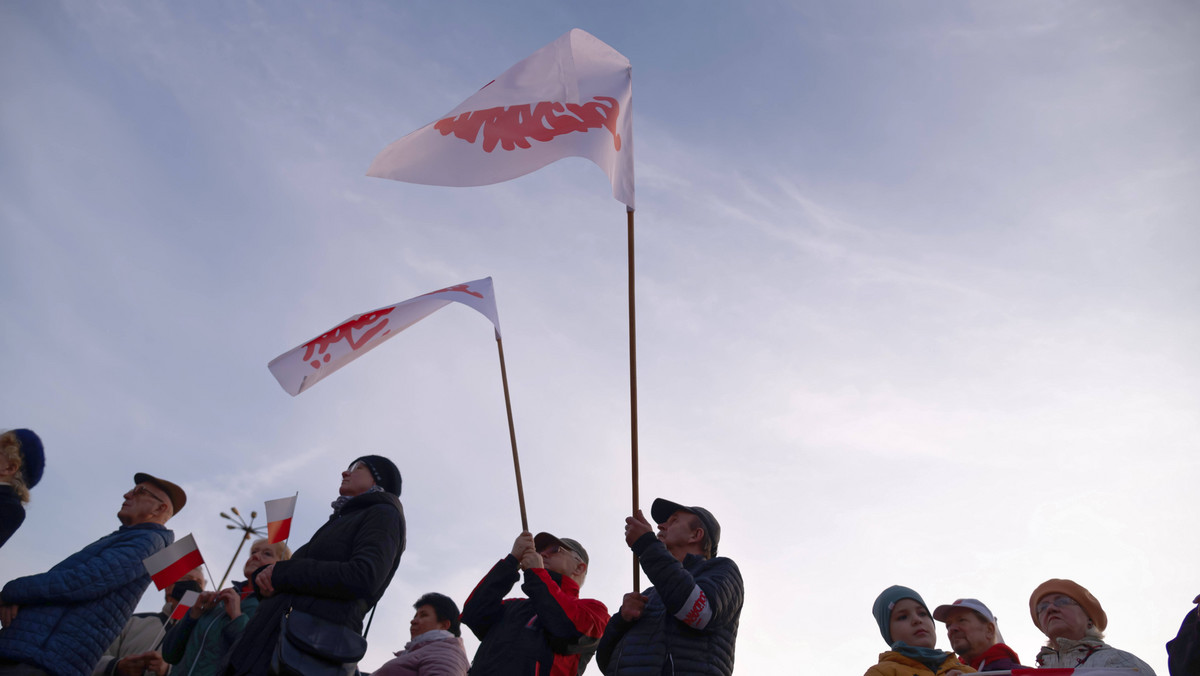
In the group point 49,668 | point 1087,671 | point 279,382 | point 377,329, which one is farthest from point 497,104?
point 1087,671

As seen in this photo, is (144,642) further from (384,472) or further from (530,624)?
(530,624)

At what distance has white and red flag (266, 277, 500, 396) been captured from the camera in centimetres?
682

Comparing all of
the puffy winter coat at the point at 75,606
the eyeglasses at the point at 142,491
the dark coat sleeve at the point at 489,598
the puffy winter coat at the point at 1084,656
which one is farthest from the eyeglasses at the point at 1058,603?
the eyeglasses at the point at 142,491

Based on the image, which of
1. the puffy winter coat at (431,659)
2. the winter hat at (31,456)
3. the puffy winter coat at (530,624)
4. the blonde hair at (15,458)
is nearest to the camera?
the puffy winter coat at (530,624)

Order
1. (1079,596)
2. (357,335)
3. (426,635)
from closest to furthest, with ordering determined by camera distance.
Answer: (1079,596) < (426,635) < (357,335)

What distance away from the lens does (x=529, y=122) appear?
20.3 feet

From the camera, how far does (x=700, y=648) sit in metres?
4.59

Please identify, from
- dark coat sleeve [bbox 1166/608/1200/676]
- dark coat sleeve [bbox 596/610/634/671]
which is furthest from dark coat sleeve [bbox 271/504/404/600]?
dark coat sleeve [bbox 1166/608/1200/676]

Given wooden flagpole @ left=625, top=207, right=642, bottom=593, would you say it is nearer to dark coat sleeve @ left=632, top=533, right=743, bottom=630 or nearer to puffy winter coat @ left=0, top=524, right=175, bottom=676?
dark coat sleeve @ left=632, top=533, right=743, bottom=630

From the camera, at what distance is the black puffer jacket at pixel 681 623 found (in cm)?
451

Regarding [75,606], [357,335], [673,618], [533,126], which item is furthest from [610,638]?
[533,126]

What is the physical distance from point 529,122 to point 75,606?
418cm

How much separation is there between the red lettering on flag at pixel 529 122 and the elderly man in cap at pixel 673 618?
108 inches

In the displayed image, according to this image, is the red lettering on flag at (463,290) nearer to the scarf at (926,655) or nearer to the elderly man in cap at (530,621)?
the elderly man in cap at (530,621)
